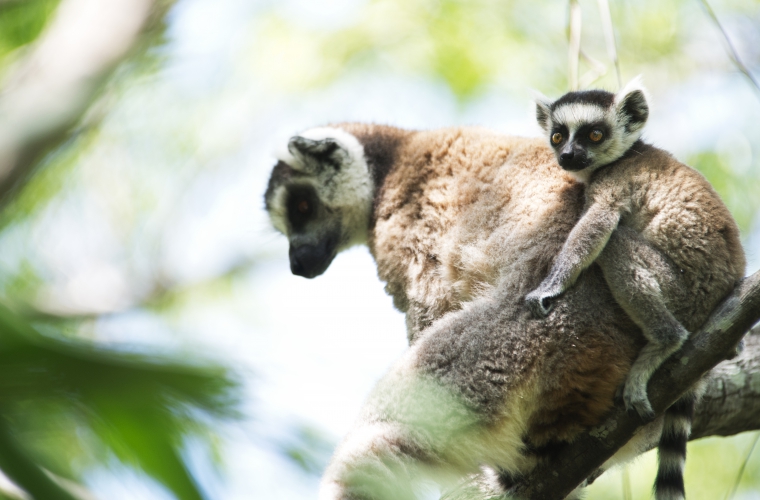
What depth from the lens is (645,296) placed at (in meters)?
4.44

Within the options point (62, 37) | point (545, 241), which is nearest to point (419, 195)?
point (545, 241)

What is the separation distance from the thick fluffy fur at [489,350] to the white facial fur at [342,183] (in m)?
1.09

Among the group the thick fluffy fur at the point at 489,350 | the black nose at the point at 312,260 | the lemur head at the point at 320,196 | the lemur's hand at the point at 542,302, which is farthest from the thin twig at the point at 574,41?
the black nose at the point at 312,260

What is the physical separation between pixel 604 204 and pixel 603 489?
5.48 metres

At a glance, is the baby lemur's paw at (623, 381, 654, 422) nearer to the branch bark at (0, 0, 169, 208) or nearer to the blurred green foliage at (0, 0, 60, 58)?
the branch bark at (0, 0, 169, 208)

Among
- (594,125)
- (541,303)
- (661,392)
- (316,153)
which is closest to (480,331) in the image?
(541,303)

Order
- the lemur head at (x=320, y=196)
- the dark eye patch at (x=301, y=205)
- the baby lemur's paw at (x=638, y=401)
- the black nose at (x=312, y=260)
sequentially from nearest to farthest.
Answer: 1. the baby lemur's paw at (x=638, y=401)
2. the lemur head at (x=320, y=196)
3. the black nose at (x=312, y=260)
4. the dark eye patch at (x=301, y=205)

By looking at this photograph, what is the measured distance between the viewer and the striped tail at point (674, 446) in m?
4.82

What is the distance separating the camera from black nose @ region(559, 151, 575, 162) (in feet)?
17.4

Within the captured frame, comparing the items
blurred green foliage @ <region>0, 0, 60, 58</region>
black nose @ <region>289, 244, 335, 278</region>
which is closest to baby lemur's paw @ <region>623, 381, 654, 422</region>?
black nose @ <region>289, 244, 335, 278</region>

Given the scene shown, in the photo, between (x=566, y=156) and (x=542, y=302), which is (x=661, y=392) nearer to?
(x=542, y=302)

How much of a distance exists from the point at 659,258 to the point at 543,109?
235 centimetres

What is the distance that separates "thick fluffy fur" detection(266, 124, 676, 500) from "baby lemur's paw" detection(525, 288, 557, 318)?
0.05m

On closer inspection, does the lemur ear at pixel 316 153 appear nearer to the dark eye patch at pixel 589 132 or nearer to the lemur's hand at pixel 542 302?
the dark eye patch at pixel 589 132
